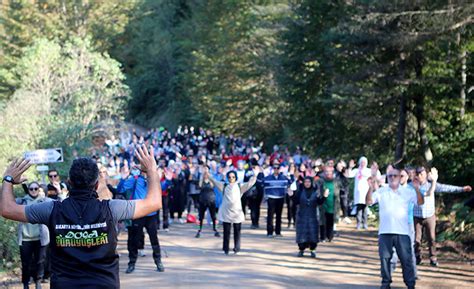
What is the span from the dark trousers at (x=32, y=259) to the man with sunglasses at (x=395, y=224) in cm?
524

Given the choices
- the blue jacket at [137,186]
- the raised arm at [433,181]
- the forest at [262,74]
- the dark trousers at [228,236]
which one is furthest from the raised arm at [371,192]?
the forest at [262,74]

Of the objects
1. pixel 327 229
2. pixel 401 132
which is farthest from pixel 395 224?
pixel 401 132

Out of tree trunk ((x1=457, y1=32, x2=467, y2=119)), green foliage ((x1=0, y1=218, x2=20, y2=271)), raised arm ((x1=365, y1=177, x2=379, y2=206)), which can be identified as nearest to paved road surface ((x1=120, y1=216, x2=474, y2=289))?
raised arm ((x1=365, y1=177, x2=379, y2=206))

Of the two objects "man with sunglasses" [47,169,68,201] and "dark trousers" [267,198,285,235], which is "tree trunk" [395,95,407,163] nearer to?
"dark trousers" [267,198,285,235]

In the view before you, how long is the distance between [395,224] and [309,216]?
14.0 feet

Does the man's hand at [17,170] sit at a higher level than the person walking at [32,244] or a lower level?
higher

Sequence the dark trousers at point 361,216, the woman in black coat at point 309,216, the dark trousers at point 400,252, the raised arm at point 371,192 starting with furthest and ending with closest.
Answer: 1. the dark trousers at point 361,216
2. the woman in black coat at point 309,216
3. the raised arm at point 371,192
4. the dark trousers at point 400,252

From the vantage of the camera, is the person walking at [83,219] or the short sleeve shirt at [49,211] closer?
the person walking at [83,219]

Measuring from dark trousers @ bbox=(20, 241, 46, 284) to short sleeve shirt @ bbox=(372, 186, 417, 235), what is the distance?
5275 millimetres

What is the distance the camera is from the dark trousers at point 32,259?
11.8 metres

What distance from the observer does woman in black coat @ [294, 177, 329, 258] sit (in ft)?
50.8

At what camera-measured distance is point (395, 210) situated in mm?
11320

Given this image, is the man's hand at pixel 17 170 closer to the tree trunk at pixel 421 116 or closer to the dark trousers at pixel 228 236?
the dark trousers at pixel 228 236

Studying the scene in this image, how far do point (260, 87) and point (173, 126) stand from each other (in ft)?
70.2
